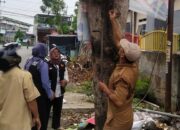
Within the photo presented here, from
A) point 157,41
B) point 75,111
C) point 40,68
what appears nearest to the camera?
point 40,68

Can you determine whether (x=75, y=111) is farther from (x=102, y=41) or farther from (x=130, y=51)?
(x=130, y=51)

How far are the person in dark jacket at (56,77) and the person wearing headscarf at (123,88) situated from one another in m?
3.44

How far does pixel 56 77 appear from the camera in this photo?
8.40m

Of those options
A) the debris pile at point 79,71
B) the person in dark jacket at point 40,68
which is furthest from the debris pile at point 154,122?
the debris pile at point 79,71

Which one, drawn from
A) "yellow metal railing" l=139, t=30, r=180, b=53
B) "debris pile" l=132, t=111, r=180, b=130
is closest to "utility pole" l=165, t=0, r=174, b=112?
"debris pile" l=132, t=111, r=180, b=130

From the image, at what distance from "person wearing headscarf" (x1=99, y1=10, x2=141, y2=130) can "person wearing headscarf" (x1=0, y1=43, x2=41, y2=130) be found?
903mm

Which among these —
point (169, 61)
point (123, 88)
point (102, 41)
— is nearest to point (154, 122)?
point (169, 61)

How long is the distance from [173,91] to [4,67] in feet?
17.9

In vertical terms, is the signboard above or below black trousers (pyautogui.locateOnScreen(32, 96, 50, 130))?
above

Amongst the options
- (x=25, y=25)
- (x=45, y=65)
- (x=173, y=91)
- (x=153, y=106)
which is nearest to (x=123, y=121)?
(x=45, y=65)

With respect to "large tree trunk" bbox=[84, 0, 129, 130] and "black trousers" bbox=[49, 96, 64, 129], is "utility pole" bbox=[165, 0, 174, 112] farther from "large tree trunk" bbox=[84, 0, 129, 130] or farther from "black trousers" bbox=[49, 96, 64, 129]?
"large tree trunk" bbox=[84, 0, 129, 130]

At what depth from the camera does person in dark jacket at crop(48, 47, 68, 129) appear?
27.4 ft

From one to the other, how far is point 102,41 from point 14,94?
1251mm

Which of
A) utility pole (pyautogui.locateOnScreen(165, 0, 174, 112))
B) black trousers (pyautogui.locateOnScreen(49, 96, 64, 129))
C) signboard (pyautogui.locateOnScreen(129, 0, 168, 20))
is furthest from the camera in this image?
utility pole (pyautogui.locateOnScreen(165, 0, 174, 112))
